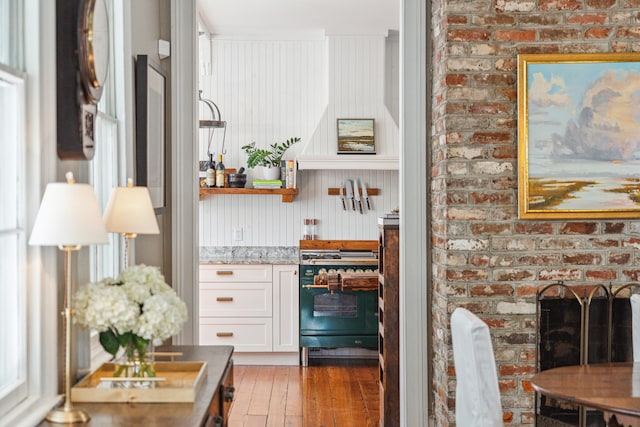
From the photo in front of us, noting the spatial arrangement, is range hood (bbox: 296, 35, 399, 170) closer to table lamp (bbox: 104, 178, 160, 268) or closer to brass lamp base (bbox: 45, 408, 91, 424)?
table lamp (bbox: 104, 178, 160, 268)

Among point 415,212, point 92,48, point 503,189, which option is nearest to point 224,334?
point 415,212

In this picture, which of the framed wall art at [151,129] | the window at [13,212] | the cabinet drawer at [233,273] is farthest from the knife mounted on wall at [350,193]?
the window at [13,212]

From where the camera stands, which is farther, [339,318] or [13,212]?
[339,318]

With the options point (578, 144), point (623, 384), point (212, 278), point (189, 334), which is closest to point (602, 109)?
point (578, 144)

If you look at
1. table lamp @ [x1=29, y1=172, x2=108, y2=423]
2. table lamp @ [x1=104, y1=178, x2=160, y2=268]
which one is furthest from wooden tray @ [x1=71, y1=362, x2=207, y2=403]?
table lamp @ [x1=104, y1=178, x2=160, y2=268]

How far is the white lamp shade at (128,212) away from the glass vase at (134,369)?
1.22ft

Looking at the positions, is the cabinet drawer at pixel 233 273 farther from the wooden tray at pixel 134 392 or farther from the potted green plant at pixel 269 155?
the wooden tray at pixel 134 392

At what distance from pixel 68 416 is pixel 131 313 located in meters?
0.29

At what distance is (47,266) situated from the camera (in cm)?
209

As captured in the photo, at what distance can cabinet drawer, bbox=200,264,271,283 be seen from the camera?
648cm

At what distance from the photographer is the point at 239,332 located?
649 cm

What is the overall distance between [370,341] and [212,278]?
142cm

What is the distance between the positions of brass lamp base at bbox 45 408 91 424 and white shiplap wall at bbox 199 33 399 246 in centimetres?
510

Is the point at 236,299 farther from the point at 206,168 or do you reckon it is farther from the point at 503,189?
the point at 503,189
